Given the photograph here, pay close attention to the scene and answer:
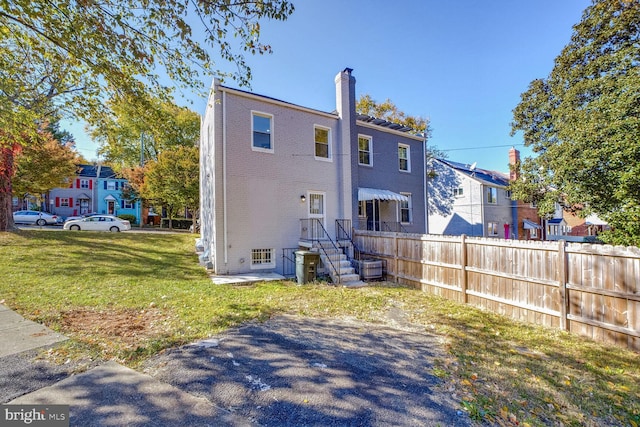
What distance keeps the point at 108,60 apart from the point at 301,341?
721 cm

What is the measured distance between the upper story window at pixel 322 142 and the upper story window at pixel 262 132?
2194 millimetres

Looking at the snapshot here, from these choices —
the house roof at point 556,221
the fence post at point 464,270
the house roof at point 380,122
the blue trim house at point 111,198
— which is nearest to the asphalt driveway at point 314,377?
the fence post at point 464,270

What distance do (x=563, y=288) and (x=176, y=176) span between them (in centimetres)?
2515

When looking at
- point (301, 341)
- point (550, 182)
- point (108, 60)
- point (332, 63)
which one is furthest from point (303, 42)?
point (550, 182)

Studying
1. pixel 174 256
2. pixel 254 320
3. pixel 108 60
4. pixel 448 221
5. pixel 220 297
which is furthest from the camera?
pixel 448 221

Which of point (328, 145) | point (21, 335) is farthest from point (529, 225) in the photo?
point (21, 335)

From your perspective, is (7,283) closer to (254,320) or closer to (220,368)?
(254,320)

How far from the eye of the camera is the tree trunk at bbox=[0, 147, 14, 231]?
46.5 feet

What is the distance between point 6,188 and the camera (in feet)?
49.6

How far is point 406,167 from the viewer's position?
15750 mm

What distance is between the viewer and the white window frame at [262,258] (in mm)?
10602

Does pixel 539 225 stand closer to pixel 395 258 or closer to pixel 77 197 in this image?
pixel 395 258

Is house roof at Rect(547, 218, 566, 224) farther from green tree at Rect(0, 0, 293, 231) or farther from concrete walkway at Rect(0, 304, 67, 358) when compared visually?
concrete walkway at Rect(0, 304, 67, 358)

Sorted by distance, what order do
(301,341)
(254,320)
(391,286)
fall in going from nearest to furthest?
(301,341)
(254,320)
(391,286)
